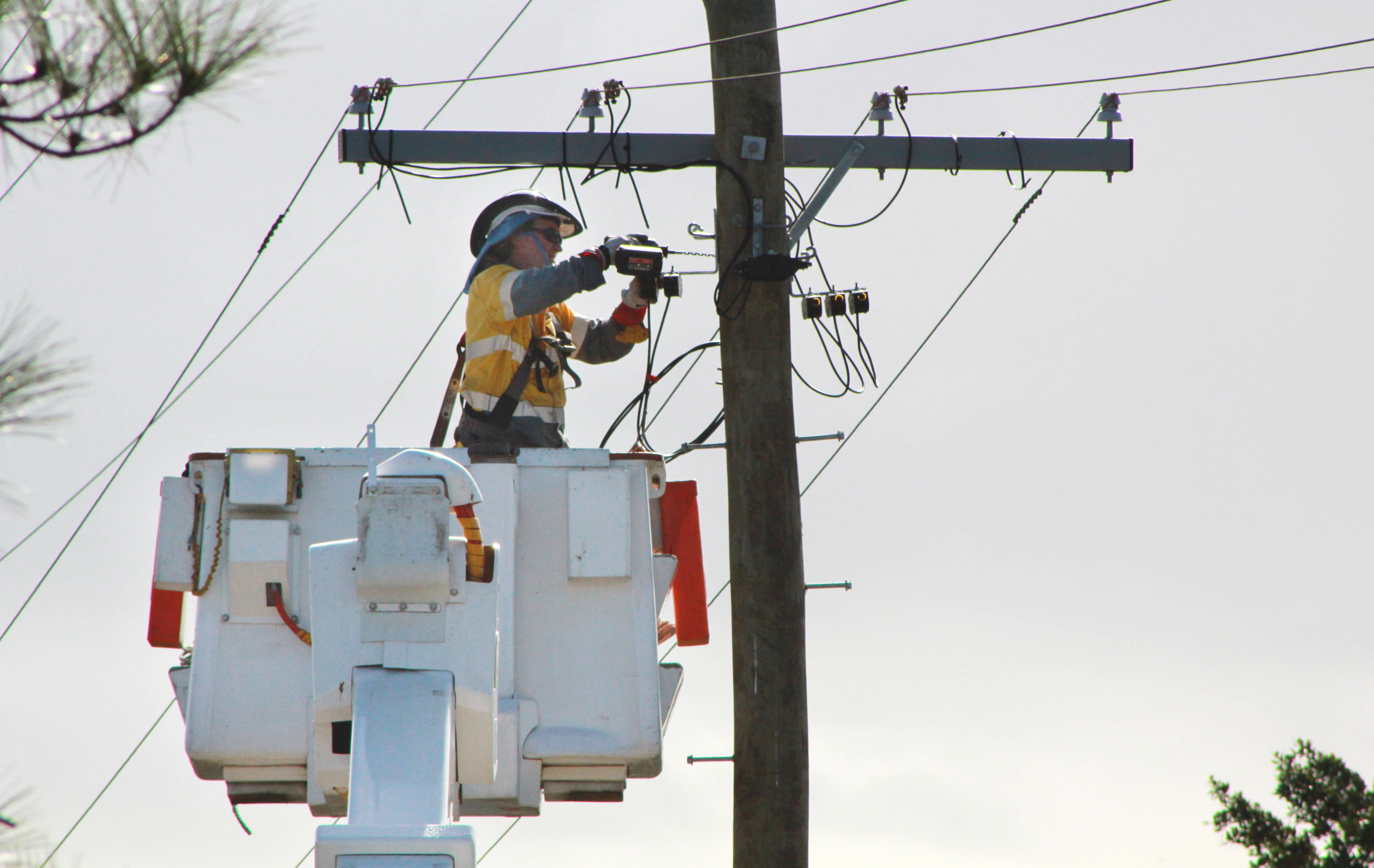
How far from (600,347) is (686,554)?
5.82 ft

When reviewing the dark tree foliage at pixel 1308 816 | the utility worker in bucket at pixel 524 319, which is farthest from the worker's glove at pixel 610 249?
the dark tree foliage at pixel 1308 816

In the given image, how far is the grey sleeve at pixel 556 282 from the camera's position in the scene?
7.80 meters

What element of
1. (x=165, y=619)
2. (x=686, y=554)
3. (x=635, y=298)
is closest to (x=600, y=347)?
(x=635, y=298)

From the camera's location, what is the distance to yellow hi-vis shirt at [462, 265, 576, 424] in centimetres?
816

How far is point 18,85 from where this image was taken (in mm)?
3719

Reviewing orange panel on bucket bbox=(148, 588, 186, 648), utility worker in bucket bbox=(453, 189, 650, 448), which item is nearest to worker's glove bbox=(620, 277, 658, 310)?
utility worker in bucket bbox=(453, 189, 650, 448)

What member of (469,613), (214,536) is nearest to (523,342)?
(214,536)

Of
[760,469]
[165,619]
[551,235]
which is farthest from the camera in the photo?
[551,235]

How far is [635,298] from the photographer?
8500 mm

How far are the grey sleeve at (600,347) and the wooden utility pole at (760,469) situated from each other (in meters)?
1.00

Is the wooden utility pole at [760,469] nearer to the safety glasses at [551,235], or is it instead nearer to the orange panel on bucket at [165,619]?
the safety glasses at [551,235]

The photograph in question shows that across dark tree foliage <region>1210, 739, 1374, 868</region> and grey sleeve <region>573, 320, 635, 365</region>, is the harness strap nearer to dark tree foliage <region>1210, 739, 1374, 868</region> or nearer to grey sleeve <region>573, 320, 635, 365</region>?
grey sleeve <region>573, 320, 635, 365</region>

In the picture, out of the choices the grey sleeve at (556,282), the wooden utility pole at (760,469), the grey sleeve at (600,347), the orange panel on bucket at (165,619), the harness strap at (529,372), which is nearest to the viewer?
the orange panel on bucket at (165,619)

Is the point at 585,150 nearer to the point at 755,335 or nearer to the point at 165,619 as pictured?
the point at 755,335
